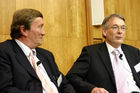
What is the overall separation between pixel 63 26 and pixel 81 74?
4.44 feet

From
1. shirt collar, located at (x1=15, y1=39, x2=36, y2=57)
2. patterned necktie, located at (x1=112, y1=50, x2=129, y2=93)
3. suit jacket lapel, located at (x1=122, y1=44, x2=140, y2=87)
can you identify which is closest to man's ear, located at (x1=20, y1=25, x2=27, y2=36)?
shirt collar, located at (x1=15, y1=39, x2=36, y2=57)

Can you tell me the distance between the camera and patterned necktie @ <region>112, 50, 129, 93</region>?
260cm

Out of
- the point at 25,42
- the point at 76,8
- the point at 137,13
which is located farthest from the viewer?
the point at 137,13

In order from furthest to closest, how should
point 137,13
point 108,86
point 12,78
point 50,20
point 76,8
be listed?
point 137,13
point 76,8
point 50,20
point 108,86
point 12,78

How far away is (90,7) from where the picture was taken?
168 inches

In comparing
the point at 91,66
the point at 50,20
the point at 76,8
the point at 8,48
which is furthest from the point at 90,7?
the point at 8,48

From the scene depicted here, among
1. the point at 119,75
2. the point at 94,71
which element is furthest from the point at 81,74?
the point at 119,75

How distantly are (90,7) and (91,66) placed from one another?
72.3 inches

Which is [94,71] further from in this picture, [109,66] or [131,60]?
[131,60]

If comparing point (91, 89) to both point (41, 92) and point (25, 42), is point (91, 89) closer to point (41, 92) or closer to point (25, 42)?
point (41, 92)

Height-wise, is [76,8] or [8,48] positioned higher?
[76,8]

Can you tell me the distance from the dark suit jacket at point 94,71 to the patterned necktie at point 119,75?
6 centimetres

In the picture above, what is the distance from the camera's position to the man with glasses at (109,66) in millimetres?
2605

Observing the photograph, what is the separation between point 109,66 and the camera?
2686 mm
